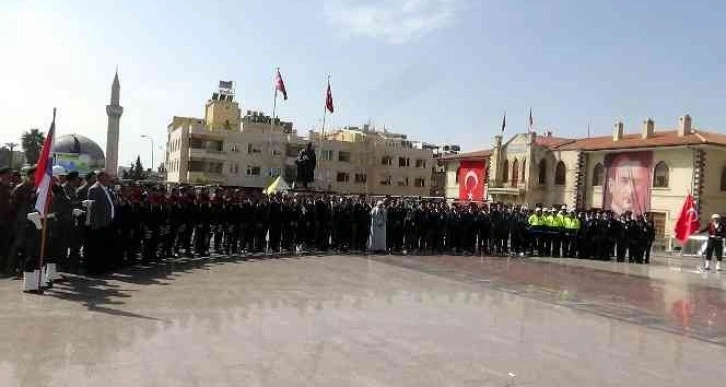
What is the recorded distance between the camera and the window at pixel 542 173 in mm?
54875

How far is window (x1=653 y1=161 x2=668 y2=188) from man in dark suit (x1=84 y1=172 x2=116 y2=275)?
39961 mm

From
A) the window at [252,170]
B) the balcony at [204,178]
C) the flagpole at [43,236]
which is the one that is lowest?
the flagpole at [43,236]

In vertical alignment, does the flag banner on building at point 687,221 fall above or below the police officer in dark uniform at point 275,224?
above

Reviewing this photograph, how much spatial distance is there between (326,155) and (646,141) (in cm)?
4428

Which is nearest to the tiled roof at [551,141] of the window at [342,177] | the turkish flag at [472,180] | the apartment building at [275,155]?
the turkish flag at [472,180]

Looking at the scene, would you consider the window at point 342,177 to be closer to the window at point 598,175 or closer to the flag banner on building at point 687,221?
the window at point 598,175

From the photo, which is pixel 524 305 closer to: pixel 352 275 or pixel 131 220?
pixel 352 275

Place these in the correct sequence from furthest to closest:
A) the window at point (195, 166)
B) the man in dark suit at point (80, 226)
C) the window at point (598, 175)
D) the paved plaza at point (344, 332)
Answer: the window at point (195, 166) → the window at point (598, 175) → the man in dark suit at point (80, 226) → the paved plaza at point (344, 332)

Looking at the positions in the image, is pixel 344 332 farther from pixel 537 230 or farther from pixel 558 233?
→ pixel 558 233

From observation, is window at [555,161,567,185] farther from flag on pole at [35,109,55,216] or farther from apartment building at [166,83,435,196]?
flag on pole at [35,109,55,216]

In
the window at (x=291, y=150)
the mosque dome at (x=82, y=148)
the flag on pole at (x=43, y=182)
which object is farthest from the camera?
the window at (x=291, y=150)

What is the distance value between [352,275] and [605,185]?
38.9 m

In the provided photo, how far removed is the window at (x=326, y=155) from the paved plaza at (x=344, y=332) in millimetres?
70047

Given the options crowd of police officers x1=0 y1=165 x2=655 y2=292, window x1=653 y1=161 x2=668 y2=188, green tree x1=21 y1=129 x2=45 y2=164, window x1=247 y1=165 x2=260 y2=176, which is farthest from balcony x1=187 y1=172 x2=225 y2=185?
crowd of police officers x1=0 y1=165 x2=655 y2=292
